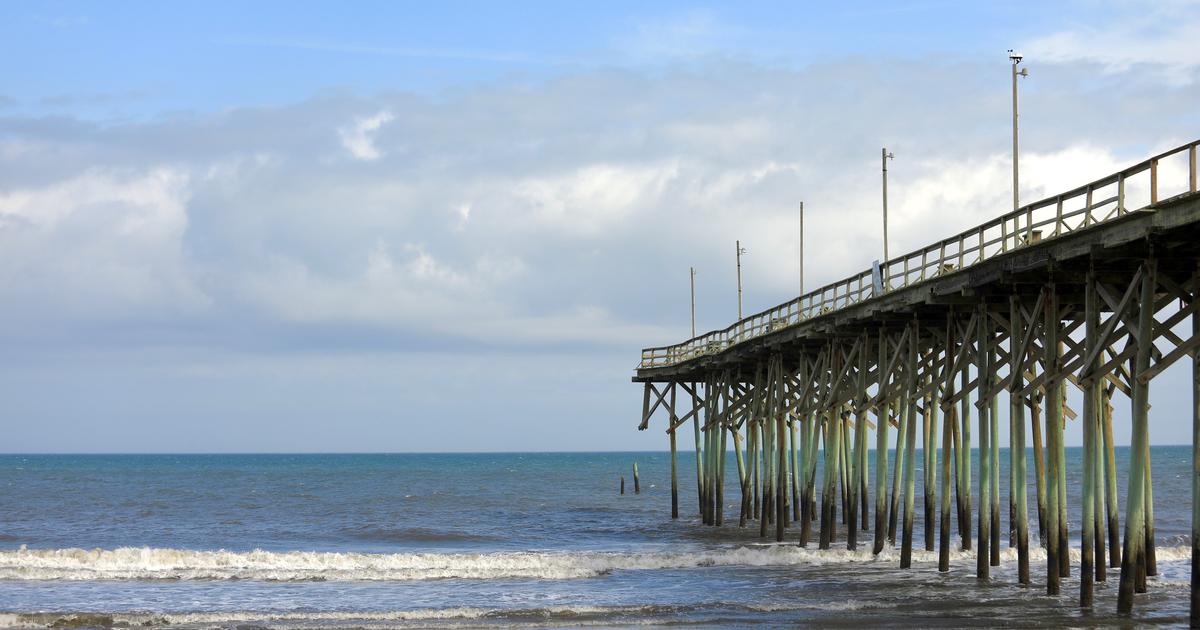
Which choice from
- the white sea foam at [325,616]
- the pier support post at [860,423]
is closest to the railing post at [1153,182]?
the white sea foam at [325,616]

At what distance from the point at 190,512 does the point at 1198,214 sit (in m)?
54.7

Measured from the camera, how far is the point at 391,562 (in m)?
36.8

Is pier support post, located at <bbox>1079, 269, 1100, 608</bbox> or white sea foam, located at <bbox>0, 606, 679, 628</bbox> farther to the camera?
white sea foam, located at <bbox>0, 606, 679, 628</bbox>

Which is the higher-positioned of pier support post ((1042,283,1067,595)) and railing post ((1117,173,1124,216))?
railing post ((1117,173,1124,216))

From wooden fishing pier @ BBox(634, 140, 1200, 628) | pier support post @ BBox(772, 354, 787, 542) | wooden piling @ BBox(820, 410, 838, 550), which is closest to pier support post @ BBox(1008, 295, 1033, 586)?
wooden fishing pier @ BBox(634, 140, 1200, 628)

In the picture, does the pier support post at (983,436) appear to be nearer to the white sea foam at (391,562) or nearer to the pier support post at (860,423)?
the white sea foam at (391,562)

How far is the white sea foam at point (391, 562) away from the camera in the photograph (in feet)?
107

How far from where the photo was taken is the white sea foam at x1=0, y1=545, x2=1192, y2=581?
32719 millimetres

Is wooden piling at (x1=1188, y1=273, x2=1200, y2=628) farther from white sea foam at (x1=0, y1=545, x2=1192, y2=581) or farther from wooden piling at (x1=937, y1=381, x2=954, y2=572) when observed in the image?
white sea foam at (x1=0, y1=545, x2=1192, y2=581)

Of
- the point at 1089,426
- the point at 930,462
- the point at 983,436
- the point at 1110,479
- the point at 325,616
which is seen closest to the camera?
the point at 1089,426

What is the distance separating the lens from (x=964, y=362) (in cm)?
2669

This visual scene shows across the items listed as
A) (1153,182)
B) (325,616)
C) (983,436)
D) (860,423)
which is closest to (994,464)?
(983,436)

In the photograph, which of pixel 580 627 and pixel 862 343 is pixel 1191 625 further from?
pixel 862 343

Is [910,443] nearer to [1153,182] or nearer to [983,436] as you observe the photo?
[983,436]
